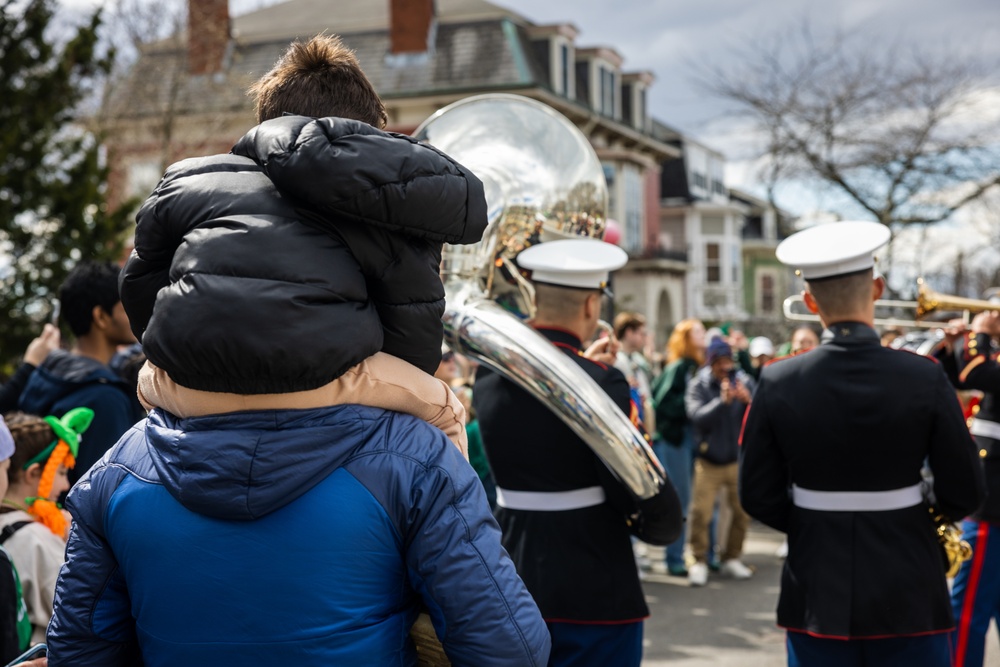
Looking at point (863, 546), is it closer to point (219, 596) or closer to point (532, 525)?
point (532, 525)

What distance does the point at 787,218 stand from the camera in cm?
1270

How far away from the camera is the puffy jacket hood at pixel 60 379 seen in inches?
154

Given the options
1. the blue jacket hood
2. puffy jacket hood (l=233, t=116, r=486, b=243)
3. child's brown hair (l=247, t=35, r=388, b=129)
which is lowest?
the blue jacket hood

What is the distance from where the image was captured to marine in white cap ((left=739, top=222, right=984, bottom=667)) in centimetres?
309

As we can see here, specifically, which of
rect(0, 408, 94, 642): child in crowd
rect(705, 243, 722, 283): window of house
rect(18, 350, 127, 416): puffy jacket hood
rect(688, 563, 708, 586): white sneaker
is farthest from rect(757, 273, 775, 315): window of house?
rect(0, 408, 94, 642): child in crowd

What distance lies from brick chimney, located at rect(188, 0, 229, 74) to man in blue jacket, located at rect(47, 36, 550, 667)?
1570 cm

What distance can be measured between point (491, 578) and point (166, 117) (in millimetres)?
15147

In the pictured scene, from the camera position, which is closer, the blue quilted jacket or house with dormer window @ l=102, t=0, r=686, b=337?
the blue quilted jacket

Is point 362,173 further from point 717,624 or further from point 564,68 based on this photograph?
point 564,68

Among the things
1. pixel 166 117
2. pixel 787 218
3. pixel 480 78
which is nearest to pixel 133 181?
pixel 166 117

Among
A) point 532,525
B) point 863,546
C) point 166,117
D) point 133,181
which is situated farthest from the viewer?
point 133,181

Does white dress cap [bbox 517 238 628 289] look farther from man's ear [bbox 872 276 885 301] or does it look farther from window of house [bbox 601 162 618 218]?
window of house [bbox 601 162 618 218]

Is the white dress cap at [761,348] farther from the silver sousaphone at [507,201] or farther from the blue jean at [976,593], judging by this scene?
the silver sousaphone at [507,201]

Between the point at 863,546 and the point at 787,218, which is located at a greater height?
the point at 787,218
